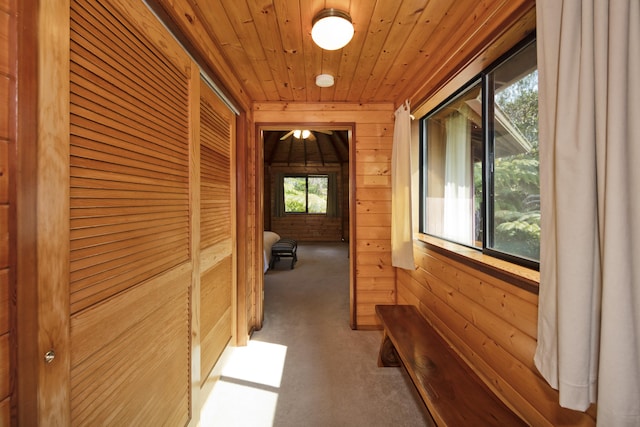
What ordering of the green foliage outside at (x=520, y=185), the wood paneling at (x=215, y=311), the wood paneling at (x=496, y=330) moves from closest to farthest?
the wood paneling at (x=496, y=330)
the green foliage outside at (x=520, y=185)
the wood paneling at (x=215, y=311)

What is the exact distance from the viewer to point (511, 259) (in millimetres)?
1289

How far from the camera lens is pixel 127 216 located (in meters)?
0.92

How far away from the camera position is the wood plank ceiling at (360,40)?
51.2 inches

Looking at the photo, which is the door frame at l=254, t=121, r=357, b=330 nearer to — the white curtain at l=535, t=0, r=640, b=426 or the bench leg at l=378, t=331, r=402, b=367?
the bench leg at l=378, t=331, r=402, b=367

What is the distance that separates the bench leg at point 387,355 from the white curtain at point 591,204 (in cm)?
121

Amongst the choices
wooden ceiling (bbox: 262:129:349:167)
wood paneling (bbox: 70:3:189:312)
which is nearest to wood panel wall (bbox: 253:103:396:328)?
wood paneling (bbox: 70:3:189:312)

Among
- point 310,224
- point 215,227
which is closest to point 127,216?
point 215,227

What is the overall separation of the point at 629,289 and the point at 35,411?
1.46 m

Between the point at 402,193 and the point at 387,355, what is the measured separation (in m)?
1.31

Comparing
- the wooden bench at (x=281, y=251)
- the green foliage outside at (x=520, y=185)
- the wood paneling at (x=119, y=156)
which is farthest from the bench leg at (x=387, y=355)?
the wooden bench at (x=281, y=251)

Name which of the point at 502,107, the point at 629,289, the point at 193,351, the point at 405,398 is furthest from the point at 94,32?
the point at 405,398

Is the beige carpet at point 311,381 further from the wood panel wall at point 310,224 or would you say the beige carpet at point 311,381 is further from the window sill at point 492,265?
the wood panel wall at point 310,224

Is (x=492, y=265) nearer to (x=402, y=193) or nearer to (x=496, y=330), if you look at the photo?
(x=496, y=330)

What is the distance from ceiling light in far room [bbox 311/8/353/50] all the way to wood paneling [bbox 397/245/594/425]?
1.45 metres
